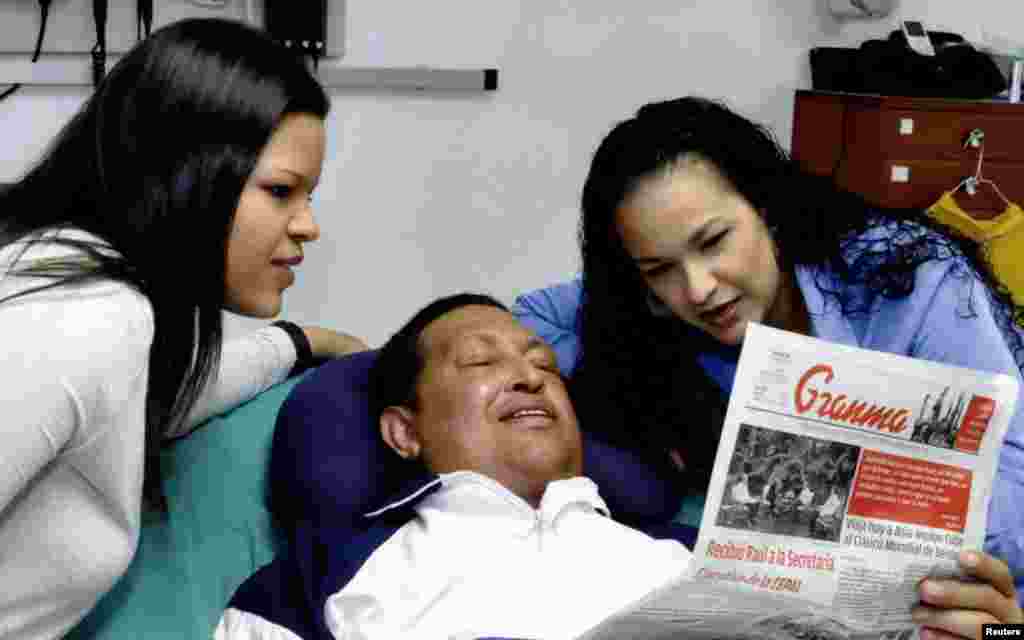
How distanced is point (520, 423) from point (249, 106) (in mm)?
556

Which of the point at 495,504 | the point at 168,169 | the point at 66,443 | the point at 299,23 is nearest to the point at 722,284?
the point at 495,504

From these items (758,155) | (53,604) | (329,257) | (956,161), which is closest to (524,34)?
(329,257)

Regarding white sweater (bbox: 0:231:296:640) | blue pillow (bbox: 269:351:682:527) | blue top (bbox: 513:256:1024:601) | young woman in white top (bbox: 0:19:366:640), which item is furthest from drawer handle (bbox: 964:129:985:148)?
white sweater (bbox: 0:231:296:640)

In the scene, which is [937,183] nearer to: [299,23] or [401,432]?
[299,23]

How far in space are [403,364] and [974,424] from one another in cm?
82

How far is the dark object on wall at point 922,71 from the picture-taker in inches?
120

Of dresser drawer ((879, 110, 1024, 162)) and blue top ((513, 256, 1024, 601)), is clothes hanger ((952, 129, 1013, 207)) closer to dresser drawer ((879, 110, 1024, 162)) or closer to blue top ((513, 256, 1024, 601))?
dresser drawer ((879, 110, 1024, 162))

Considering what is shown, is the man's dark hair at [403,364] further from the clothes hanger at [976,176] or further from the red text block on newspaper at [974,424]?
the clothes hanger at [976,176]

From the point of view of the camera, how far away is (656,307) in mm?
1790

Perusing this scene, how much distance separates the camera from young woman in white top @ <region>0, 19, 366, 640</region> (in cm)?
124

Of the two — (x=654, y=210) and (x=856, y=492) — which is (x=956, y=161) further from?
(x=856, y=492)

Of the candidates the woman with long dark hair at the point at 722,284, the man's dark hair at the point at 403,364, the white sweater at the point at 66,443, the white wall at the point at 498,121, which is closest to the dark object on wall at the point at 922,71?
the white wall at the point at 498,121

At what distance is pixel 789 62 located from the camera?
136 inches

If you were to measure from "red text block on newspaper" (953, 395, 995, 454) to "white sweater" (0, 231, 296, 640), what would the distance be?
847mm
